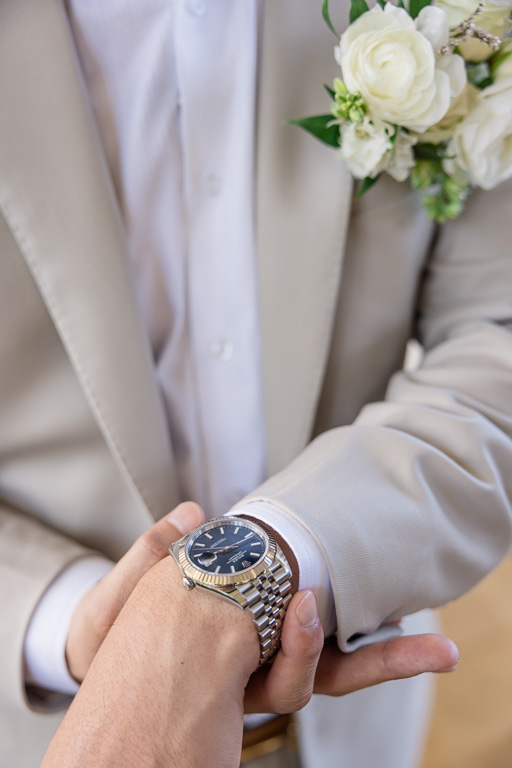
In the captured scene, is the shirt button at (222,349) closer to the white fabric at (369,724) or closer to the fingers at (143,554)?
the fingers at (143,554)

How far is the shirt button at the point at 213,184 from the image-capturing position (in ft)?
2.67

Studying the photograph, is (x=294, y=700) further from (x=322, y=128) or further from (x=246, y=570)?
(x=322, y=128)

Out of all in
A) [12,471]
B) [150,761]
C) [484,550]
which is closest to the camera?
[150,761]

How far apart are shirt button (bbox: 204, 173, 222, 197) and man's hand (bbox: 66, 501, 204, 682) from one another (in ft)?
1.45

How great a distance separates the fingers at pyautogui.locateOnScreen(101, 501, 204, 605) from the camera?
623mm

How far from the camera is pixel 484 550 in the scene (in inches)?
28.3

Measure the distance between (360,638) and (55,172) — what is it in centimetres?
64

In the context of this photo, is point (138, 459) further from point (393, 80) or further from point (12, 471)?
point (393, 80)

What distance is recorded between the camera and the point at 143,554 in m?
0.62

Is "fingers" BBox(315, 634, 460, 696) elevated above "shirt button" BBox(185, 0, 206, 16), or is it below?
below

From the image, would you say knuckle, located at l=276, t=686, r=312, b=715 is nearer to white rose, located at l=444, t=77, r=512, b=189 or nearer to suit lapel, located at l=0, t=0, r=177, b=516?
suit lapel, located at l=0, t=0, r=177, b=516

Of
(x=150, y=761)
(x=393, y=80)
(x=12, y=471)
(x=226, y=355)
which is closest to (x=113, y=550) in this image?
(x=12, y=471)

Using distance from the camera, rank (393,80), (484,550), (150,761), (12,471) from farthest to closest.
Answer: (12,471)
(484,550)
(393,80)
(150,761)

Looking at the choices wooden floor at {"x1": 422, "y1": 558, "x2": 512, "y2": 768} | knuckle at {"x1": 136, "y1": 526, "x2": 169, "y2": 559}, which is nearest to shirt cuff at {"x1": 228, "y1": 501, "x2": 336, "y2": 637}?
knuckle at {"x1": 136, "y1": 526, "x2": 169, "y2": 559}
